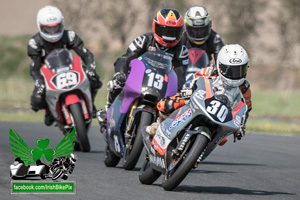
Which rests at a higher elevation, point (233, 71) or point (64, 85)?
point (233, 71)

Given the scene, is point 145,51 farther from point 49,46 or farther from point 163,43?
point 49,46

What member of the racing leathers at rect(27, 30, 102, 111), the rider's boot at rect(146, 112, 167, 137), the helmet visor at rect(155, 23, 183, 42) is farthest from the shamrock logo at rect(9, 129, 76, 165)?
the racing leathers at rect(27, 30, 102, 111)

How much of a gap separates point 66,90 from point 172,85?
9.10ft

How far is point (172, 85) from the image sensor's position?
9438mm

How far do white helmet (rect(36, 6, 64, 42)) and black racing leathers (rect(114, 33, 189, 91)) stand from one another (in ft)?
8.68

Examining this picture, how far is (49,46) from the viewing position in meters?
12.6

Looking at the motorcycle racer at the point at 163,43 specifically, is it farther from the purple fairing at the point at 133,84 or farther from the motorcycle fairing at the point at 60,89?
the motorcycle fairing at the point at 60,89

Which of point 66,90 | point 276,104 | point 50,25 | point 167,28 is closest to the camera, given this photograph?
point 167,28

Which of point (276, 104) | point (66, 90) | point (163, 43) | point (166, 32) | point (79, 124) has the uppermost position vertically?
point (166, 32)

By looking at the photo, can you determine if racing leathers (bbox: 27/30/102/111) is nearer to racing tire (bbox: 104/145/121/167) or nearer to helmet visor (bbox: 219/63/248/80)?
racing tire (bbox: 104/145/121/167)

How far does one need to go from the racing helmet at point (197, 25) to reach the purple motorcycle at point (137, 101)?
3.02 meters

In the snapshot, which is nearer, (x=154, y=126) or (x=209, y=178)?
(x=154, y=126)

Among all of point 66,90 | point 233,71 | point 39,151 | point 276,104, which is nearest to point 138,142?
point 233,71

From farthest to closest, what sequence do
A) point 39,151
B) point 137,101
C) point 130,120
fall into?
1. point 137,101
2. point 130,120
3. point 39,151
